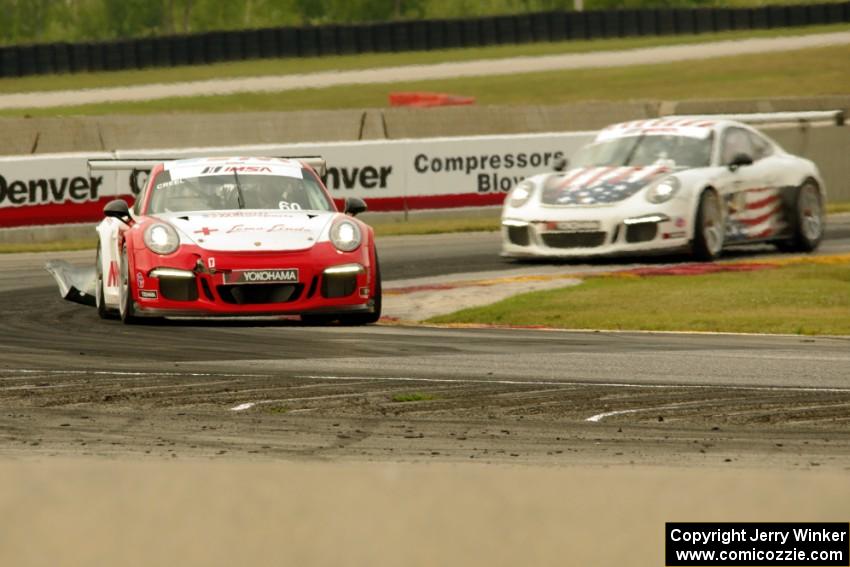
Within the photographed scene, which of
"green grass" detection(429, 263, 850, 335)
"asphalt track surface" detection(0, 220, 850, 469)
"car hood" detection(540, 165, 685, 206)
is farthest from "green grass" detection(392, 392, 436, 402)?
"car hood" detection(540, 165, 685, 206)

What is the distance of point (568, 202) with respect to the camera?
16.9m

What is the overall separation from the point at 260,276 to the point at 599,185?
5930mm

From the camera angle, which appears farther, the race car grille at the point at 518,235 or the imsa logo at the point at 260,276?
the race car grille at the point at 518,235

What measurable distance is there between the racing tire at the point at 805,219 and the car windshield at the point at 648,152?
1300 millimetres

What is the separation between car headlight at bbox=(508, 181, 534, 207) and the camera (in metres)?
17.2

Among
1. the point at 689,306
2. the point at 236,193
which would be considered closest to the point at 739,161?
the point at 689,306

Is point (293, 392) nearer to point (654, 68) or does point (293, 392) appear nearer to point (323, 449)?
point (323, 449)

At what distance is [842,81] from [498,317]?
3418 cm

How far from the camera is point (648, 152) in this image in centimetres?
1769

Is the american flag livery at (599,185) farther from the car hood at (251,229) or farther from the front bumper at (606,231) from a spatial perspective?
the car hood at (251,229)

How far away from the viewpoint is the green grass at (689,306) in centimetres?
1262

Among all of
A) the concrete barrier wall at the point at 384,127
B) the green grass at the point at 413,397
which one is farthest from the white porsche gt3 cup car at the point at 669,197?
the green grass at the point at 413,397

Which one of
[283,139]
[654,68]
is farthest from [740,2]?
[283,139]

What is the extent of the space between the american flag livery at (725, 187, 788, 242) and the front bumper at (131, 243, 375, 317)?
6471 millimetres
